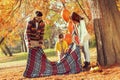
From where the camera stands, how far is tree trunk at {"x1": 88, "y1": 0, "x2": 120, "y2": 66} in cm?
1012

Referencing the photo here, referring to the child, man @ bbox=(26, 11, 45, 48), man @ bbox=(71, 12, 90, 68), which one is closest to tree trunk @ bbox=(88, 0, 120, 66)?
man @ bbox=(71, 12, 90, 68)

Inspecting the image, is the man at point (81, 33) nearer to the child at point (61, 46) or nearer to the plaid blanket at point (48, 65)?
the plaid blanket at point (48, 65)

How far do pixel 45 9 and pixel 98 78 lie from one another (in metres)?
12.0

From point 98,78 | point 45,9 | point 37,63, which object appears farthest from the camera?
point 45,9

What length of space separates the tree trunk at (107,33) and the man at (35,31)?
1.74 m

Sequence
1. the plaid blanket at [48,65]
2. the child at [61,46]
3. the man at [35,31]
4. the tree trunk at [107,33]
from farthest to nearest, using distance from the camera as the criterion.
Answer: the child at [61,46] → the tree trunk at [107,33] → the plaid blanket at [48,65] → the man at [35,31]

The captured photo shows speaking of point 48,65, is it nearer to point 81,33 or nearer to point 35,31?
point 35,31

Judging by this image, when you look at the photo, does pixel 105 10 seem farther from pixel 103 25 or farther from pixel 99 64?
pixel 99 64

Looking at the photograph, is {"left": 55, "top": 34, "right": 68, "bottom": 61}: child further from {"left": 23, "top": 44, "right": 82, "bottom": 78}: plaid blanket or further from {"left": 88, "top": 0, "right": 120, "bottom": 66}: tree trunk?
{"left": 88, "top": 0, "right": 120, "bottom": 66}: tree trunk

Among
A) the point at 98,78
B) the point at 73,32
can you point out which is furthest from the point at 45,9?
the point at 98,78

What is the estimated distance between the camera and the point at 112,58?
1009 centimetres

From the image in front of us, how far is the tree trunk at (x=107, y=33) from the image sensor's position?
10117mm

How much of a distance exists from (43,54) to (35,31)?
0.83 m

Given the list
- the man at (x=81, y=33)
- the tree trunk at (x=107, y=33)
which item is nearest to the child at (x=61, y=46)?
the man at (x=81, y=33)
